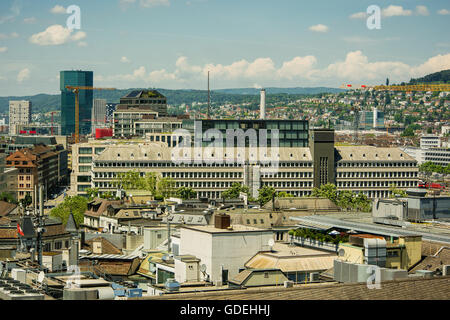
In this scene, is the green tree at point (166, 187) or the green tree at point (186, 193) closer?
the green tree at point (186, 193)

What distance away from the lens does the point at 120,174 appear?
138 meters

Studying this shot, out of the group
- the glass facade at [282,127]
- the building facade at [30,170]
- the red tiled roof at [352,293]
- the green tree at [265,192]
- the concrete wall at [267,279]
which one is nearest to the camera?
the red tiled roof at [352,293]

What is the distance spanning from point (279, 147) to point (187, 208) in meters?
67.0

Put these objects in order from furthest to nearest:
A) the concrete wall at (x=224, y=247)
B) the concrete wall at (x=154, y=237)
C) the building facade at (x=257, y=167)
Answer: the building facade at (x=257, y=167) < the concrete wall at (x=154, y=237) < the concrete wall at (x=224, y=247)

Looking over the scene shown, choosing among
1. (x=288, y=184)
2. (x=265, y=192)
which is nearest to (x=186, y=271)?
(x=265, y=192)

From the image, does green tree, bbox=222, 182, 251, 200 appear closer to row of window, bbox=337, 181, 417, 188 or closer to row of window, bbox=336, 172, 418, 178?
row of window, bbox=336, 172, 418, 178

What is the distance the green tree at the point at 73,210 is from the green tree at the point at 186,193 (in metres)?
19.6

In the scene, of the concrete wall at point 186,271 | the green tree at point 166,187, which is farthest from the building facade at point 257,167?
the concrete wall at point 186,271

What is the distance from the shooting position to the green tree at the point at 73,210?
9806 centimetres

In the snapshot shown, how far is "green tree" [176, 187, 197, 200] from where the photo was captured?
125488mm

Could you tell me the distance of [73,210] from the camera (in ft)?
332

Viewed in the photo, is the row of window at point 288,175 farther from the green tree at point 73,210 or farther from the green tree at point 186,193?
the green tree at point 73,210

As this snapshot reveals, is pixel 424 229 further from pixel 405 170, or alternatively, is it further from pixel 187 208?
pixel 405 170
